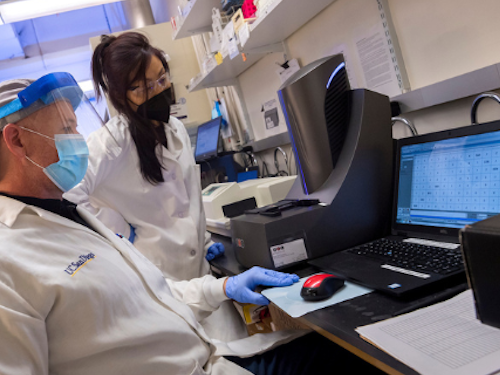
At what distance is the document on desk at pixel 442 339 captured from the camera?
0.54 metres

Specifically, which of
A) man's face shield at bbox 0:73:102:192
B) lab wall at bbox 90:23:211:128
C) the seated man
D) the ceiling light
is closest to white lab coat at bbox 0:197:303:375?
the seated man

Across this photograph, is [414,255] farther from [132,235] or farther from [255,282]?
[132,235]

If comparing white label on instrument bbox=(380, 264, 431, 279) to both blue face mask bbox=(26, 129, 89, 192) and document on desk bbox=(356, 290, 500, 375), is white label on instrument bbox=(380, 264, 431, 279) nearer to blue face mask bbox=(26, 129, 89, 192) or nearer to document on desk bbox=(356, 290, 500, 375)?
document on desk bbox=(356, 290, 500, 375)

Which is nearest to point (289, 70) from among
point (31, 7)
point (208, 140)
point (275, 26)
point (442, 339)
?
point (275, 26)

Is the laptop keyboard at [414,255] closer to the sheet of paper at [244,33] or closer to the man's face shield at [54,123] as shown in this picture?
the man's face shield at [54,123]

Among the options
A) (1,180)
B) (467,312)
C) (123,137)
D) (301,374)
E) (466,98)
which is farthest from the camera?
(123,137)

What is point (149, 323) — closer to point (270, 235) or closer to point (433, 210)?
point (270, 235)

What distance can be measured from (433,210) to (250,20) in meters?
1.08

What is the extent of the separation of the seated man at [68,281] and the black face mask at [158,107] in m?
0.63

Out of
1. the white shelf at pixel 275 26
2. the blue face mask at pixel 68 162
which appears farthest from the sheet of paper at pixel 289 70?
the blue face mask at pixel 68 162

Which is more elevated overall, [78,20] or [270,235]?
[78,20]

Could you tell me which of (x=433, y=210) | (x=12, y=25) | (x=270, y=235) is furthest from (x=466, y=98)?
(x=12, y=25)

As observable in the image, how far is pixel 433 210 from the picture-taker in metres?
1.03

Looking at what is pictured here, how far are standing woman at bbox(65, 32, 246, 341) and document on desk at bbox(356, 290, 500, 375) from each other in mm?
1054
